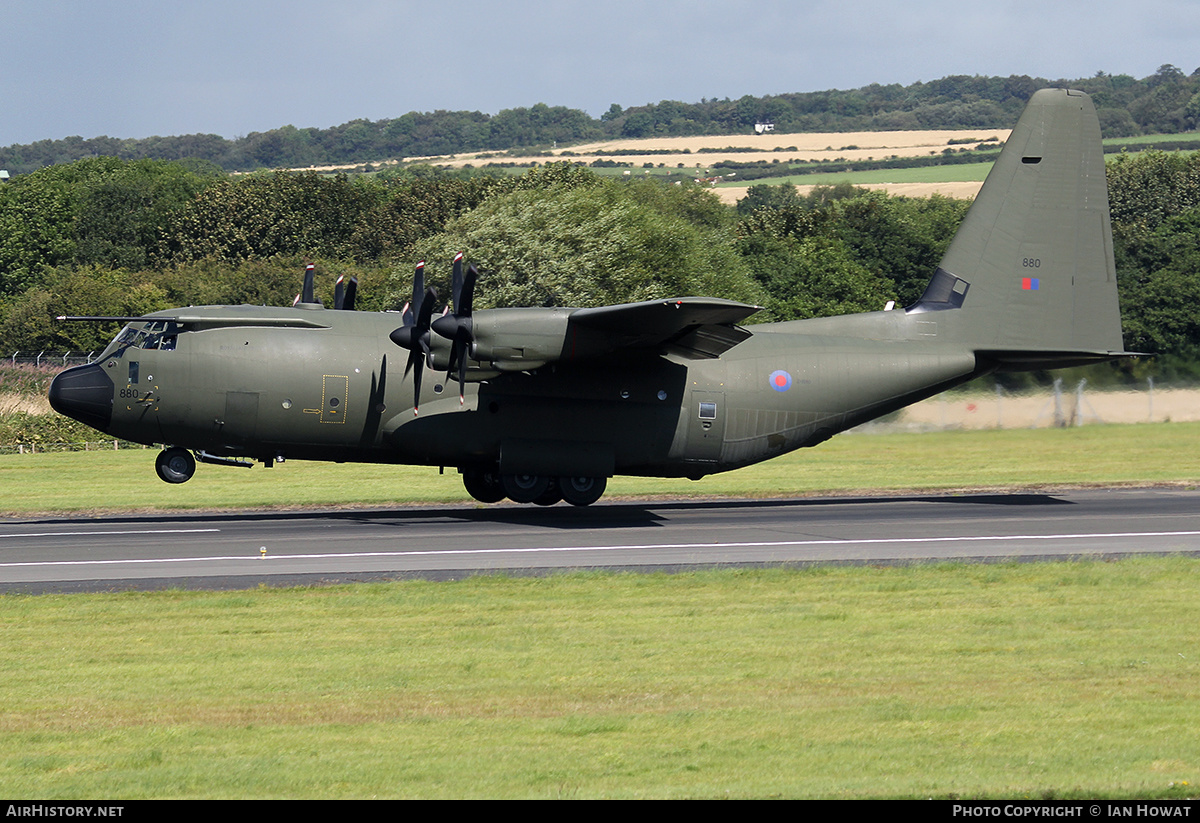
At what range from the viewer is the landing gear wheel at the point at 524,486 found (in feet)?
86.4

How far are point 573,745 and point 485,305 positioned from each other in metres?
46.8

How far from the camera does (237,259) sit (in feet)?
335

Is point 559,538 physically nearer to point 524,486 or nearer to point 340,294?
point 524,486

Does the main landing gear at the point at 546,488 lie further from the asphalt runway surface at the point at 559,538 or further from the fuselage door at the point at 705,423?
the fuselage door at the point at 705,423

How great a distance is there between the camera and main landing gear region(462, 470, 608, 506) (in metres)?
26.4

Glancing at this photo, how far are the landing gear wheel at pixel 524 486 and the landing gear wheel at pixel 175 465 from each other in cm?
654

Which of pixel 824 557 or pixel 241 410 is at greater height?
pixel 241 410

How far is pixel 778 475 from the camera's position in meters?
36.5

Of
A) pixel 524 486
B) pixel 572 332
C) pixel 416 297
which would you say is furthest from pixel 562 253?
pixel 572 332

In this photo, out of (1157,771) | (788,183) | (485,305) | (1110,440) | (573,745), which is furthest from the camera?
(788,183)

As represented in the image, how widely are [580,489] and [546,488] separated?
758mm
